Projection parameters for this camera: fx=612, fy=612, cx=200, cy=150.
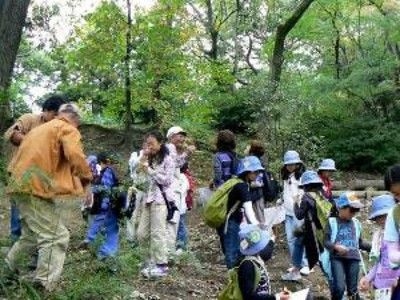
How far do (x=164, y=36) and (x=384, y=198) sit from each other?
1184 centimetres

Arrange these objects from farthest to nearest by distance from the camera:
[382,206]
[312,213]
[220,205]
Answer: [312,213] < [220,205] < [382,206]

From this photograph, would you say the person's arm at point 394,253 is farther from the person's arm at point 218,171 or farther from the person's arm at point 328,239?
the person's arm at point 218,171

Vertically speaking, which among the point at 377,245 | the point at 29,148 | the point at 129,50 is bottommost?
the point at 377,245

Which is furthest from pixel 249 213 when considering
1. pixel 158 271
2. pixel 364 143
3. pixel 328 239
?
pixel 364 143

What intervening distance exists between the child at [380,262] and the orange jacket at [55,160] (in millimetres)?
2374

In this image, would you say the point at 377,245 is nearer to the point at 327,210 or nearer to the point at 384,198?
the point at 384,198

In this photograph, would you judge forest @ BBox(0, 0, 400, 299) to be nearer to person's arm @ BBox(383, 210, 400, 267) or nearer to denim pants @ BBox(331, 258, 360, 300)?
denim pants @ BBox(331, 258, 360, 300)

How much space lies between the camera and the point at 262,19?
23281mm

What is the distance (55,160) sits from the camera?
5109 millimetres

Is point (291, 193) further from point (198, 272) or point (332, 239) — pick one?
point (332, 239)

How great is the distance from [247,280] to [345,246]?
7.44 ft

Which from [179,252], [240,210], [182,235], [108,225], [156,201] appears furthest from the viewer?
[182,235]

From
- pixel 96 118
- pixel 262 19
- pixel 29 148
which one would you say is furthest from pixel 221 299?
pixel 262 19

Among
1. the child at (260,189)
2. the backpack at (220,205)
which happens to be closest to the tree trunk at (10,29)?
the child at (260,189)
